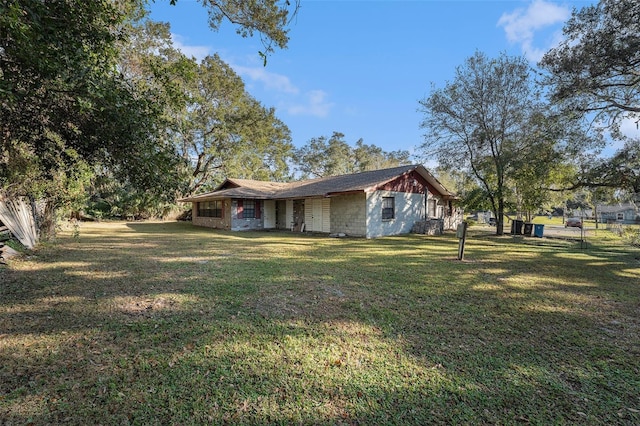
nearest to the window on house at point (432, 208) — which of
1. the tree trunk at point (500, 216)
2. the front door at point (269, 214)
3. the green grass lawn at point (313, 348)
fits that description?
the tree trunk at point (500, 216)

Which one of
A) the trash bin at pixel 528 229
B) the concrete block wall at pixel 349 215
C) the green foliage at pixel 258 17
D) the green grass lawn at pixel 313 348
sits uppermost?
the green foliage at pixel 258 17

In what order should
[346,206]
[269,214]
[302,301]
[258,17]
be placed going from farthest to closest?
[269,214] < [346,206] < [258,17] < [302,301]

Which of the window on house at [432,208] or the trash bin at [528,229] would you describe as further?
the window on house at [432,208]

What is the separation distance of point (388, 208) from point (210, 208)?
42.1 feet

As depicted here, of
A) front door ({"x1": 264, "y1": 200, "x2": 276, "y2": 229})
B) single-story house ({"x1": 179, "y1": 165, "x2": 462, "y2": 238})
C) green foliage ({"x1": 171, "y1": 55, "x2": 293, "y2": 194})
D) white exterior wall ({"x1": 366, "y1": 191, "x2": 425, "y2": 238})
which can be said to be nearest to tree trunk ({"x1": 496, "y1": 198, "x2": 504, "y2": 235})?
single-story house ({"x1": 179, "y1": 165, "x2": 462, "y2": 238})

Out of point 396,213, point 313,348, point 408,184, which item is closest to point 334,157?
point 408,184

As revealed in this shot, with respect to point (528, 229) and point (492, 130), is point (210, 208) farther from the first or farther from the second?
point (528, 229)

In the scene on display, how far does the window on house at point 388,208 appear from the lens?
16.0 metres

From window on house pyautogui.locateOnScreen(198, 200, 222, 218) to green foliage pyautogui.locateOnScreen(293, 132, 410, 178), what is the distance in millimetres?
25128

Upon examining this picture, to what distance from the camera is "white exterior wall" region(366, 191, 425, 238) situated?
1510 cm

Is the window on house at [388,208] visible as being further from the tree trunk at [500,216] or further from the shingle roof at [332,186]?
the tree trunk at [500,216]

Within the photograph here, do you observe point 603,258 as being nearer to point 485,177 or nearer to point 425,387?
point 485,177

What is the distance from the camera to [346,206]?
51.9 feet

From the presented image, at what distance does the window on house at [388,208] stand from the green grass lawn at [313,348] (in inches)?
370
